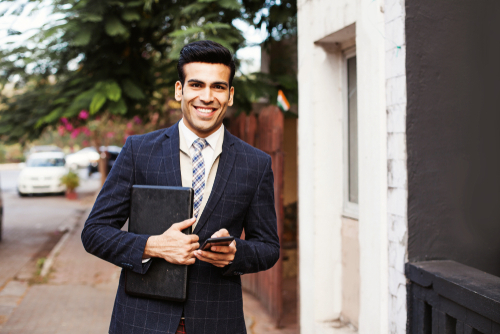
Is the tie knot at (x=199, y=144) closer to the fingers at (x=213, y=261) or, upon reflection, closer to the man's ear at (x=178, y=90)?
the man's ear at (x=178, y=90)

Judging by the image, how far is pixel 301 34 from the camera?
397 cm

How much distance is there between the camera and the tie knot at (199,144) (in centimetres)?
202

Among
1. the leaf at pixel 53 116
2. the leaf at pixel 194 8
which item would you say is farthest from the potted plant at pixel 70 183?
the leaf at pixel 194 8

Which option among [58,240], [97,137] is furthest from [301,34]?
[97,137]

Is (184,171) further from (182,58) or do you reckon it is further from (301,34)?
(301,34)

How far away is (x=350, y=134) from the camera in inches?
149

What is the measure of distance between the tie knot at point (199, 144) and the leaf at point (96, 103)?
152 inches

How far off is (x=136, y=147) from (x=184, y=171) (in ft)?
0.75

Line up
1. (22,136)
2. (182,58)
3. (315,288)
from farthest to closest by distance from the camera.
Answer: (22,136)
(315,288)
(182,58)

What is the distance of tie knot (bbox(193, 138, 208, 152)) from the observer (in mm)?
2021

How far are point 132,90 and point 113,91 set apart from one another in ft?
1.11

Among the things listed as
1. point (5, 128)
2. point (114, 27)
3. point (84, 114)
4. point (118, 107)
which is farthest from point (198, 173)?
point (5, 128)

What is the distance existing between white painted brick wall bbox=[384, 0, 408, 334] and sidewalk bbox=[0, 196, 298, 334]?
260 cm

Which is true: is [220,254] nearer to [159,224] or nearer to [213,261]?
[213,261]
